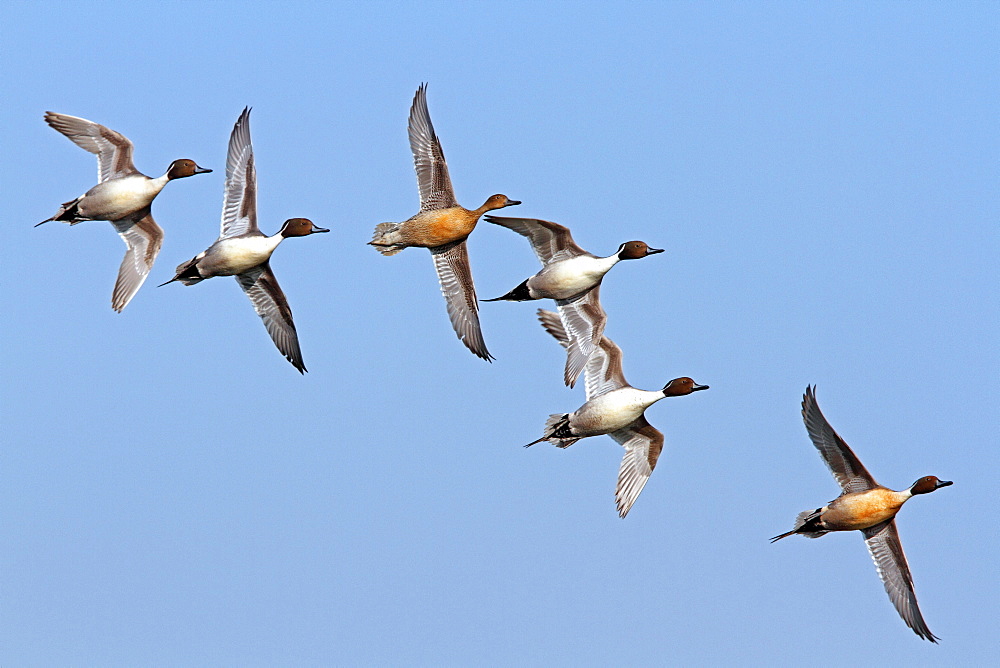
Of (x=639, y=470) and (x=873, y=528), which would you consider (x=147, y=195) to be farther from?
(x=873, y=528)

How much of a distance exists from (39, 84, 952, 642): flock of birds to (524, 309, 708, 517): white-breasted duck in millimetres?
14

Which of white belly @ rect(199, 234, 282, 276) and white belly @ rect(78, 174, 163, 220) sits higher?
white belly @ rect(78, 174, 163, 220)

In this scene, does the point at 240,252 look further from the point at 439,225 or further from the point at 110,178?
the point at 439,225

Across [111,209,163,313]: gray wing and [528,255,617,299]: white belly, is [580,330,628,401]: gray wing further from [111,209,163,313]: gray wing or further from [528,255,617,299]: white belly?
[111,209,163,313]: gray wing

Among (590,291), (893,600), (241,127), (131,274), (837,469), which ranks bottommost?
(893,600)

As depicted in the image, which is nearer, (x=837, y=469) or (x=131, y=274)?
(x=837, y=469)

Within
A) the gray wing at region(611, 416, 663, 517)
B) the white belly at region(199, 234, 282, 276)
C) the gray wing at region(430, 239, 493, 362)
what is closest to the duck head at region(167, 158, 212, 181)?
the white belly at region(199, 234, 282, 276)

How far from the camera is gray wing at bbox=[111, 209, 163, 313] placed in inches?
856

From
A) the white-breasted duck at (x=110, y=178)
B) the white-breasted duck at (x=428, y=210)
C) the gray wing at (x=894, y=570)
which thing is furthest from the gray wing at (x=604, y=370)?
the white-breasted duck at (x=110, y=178)

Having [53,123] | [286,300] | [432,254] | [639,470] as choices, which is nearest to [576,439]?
[639,470]

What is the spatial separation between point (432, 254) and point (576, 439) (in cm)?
333

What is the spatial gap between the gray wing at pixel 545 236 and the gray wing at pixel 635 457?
8.31ft

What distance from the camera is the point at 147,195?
21.2 metres

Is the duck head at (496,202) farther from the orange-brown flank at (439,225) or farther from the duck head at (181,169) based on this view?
the duck head at (181,169)
